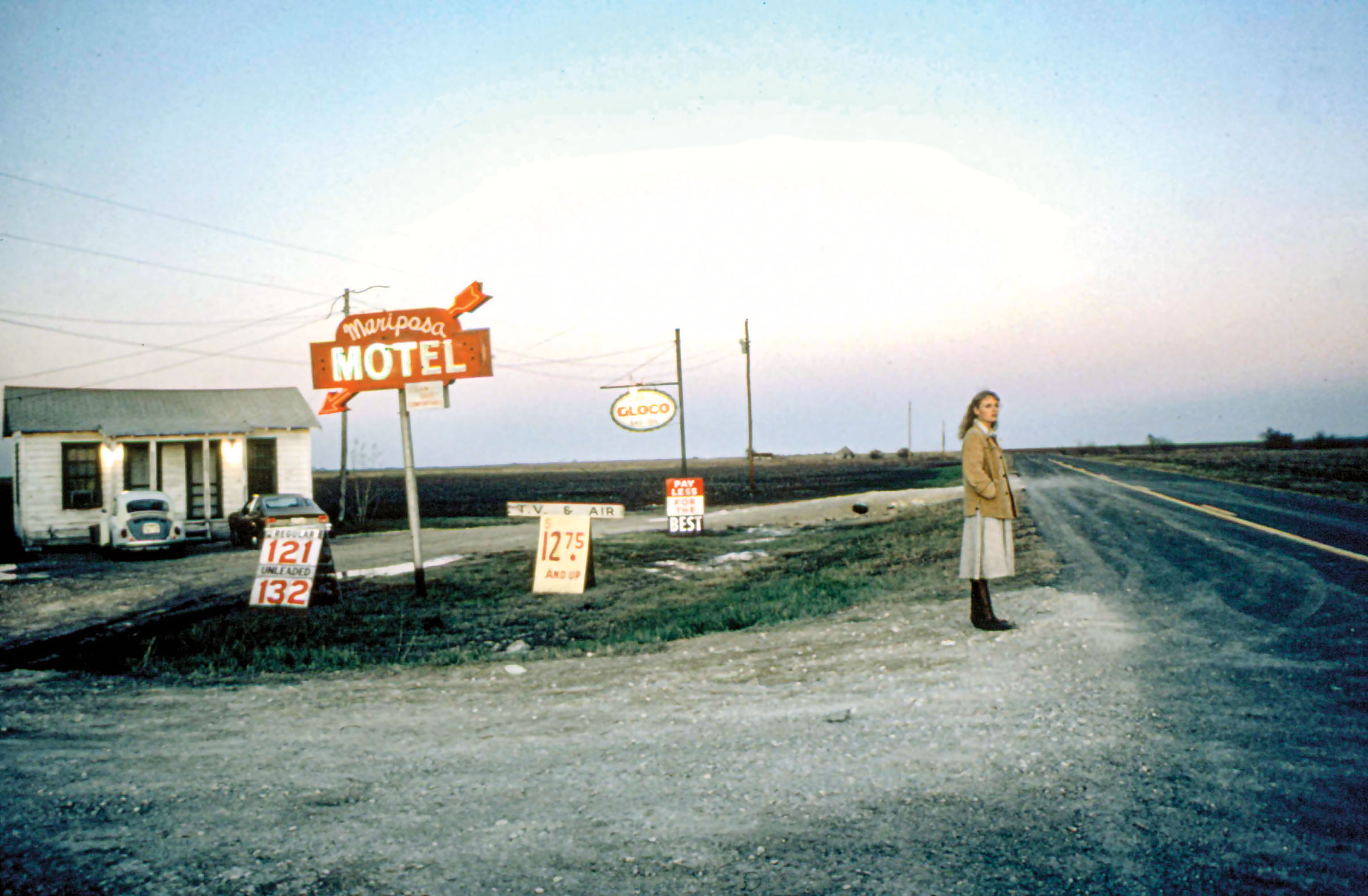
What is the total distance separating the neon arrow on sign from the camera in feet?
45.9

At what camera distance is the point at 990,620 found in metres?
8.05

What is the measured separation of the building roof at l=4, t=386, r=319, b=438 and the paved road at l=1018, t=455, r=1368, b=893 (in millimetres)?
27916

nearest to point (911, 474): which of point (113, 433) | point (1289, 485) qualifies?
point (1289, 485)

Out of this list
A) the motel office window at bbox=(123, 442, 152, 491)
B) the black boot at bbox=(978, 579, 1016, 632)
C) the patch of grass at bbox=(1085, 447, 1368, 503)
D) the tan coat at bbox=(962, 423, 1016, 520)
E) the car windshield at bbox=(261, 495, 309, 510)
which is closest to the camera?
the tan coat at bbox=(962, 423, 1016, 520)

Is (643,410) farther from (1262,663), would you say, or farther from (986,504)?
(1262,663)

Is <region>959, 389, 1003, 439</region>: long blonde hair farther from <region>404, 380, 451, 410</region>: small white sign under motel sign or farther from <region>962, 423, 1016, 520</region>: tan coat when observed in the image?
<region>404, 380, 451, 410</region>: small white sign under motel sign

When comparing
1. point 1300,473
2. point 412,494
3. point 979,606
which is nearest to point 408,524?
point 412,494

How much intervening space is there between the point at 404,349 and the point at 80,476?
2157cm

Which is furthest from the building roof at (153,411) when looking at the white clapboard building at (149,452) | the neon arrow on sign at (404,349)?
the neon arrow on sign at (404,349)

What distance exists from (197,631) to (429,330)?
5.63 meters

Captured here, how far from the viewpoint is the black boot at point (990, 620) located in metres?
8.02

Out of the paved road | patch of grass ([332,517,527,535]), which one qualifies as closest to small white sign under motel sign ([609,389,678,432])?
patch of grass ([332,517,527,535])

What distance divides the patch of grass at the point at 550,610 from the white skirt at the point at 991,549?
7.62 ft

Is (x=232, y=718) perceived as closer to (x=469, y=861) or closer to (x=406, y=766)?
(x=406, y=766)
